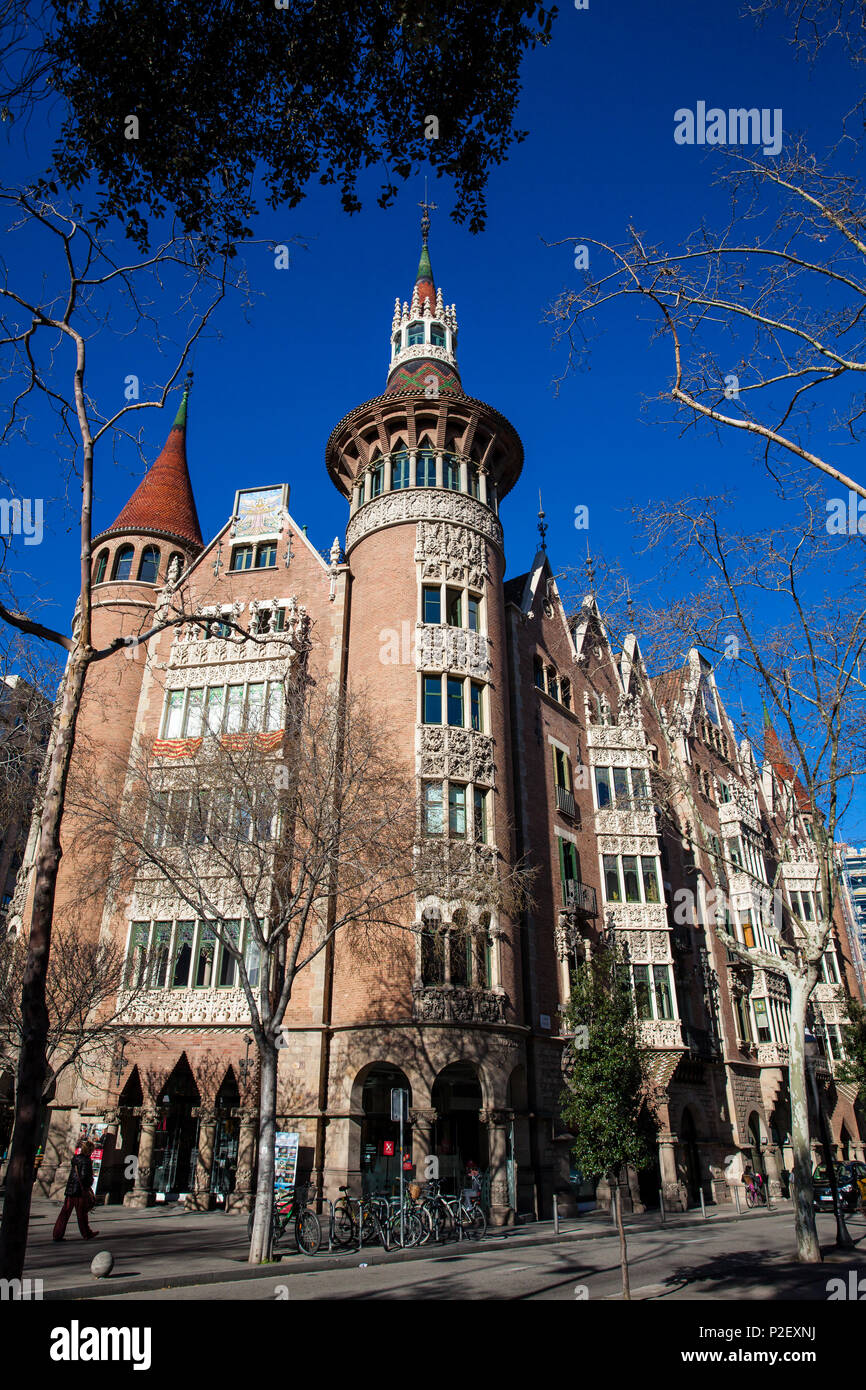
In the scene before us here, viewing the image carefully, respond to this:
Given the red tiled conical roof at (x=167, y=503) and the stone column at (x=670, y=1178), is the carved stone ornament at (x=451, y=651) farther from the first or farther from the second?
the stone column at (x=670, y=1178)

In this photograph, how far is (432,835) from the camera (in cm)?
2203

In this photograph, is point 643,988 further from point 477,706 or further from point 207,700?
point 207,700

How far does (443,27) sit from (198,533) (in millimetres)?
30640

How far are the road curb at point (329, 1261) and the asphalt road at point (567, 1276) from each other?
0.28ft

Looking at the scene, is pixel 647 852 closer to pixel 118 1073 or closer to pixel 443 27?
pixel 118 1073

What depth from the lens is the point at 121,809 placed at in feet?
78.2

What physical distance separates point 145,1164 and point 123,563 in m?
21.4

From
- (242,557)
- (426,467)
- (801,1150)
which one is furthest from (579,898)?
(242,557)

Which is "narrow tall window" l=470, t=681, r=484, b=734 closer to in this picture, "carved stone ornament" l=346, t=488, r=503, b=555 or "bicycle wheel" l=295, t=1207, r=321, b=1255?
"carved stone ornament" l=346, t=488, r=503, b=555

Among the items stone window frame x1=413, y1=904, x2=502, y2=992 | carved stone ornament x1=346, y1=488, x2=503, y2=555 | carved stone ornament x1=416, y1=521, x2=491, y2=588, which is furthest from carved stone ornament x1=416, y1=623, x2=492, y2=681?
stone window frame x1=413, y1=904, x2=502, y2=992

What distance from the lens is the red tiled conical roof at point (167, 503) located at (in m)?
35.5

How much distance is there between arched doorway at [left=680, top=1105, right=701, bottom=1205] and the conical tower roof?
29.6m

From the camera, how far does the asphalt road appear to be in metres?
11.4
